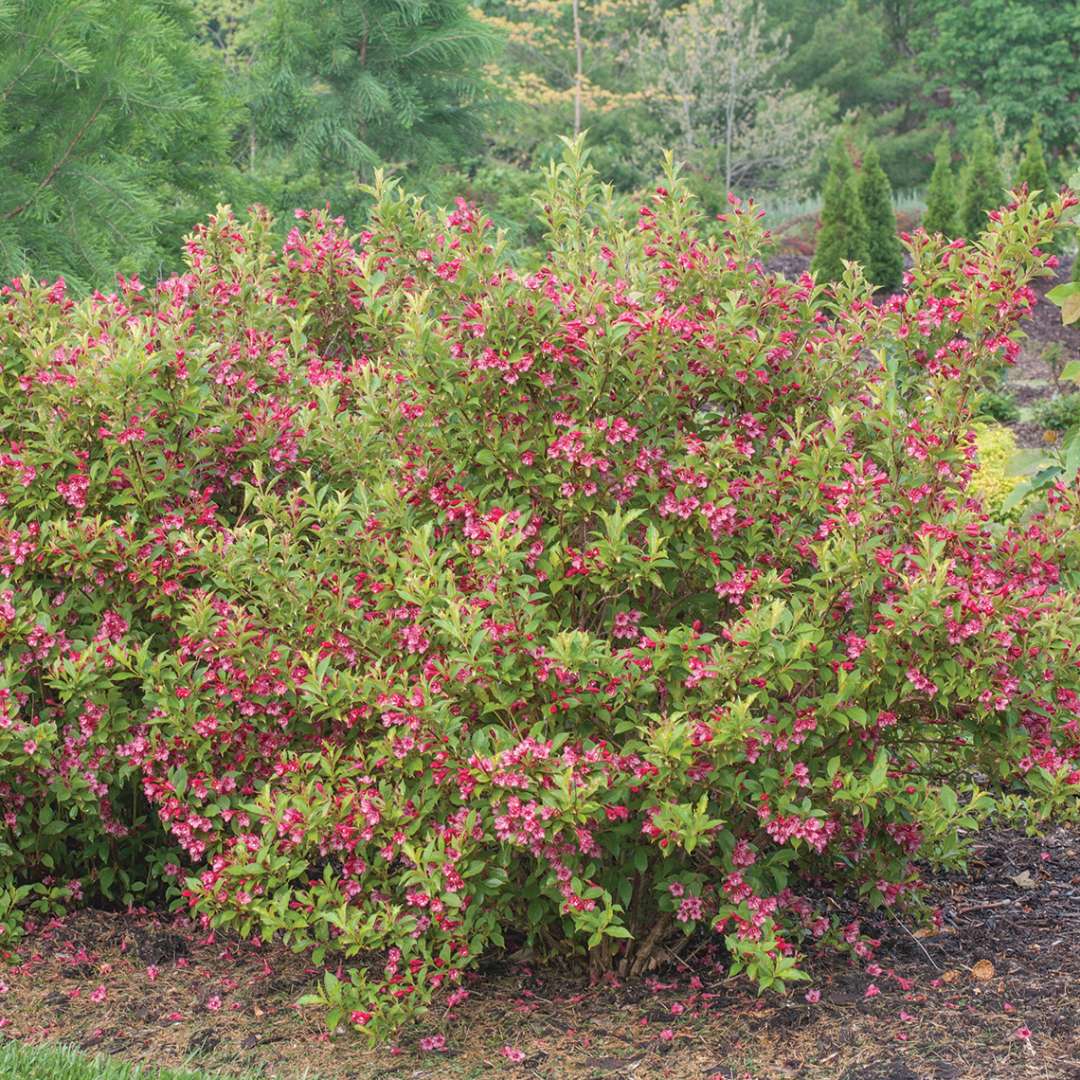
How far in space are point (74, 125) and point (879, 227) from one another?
1484 cm

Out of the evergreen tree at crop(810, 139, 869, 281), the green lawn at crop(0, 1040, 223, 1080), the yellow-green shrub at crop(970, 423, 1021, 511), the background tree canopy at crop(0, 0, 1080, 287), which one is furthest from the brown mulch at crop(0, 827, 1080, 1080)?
the evergreen tree at crop(810, 139, 869, 281)

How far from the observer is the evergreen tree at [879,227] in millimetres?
19438

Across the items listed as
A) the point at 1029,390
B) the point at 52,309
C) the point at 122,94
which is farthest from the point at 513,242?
the point at 52,309

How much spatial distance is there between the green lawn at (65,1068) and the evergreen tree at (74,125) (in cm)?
459

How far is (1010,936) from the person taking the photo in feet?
12.9

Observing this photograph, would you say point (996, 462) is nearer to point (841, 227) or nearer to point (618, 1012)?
point (618, 1012)

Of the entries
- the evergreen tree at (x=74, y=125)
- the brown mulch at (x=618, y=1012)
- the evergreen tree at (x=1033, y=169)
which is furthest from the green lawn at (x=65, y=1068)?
the evergreen tree at (x=1033, y=169)

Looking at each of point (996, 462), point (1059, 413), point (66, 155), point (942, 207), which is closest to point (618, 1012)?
point (66, 155)

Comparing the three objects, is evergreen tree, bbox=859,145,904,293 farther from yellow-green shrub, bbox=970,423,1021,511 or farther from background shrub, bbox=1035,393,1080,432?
yellow-green shrub, bbox=970,423,1021,511

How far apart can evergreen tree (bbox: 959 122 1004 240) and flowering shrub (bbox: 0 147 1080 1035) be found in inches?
683

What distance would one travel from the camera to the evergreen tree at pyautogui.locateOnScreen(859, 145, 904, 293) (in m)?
19.4

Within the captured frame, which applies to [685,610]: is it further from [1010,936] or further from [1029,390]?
[1029,390]

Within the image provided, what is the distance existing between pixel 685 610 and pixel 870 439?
68 cm

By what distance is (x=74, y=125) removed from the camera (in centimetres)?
701
